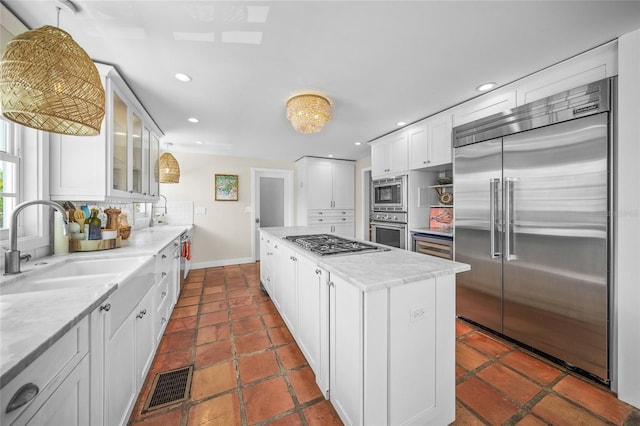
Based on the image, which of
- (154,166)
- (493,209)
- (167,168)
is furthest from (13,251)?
(493,209)

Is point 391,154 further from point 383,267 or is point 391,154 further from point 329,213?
point 383,267

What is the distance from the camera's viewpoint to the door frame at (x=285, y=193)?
5.21 metres

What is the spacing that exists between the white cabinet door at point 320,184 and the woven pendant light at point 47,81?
13.0 ft

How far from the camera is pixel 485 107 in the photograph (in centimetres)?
231

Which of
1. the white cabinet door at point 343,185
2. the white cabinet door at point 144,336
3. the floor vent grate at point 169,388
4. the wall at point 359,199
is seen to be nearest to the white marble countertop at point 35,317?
the white cabinet door at point 144,336

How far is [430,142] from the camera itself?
2.86m

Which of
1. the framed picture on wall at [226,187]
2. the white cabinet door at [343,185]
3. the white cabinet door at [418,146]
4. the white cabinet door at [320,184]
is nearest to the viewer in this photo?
the white cabinet door at [418,146]

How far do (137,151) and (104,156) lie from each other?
788 millimetres

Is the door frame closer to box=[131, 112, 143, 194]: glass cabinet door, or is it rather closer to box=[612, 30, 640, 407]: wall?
box=[131, 112, 143, 194]: glass cabinet door

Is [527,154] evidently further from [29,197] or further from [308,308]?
[29,197]

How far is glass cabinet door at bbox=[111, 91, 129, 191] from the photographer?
203 cm

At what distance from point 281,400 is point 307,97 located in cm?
238

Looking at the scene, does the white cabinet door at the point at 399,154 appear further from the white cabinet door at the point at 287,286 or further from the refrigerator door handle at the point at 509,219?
the white cabinet door at the point at 287,286

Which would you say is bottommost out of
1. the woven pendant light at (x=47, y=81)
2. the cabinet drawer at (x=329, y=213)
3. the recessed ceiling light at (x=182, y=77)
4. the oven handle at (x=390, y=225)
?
the oven handle at (x=390, y=225)
